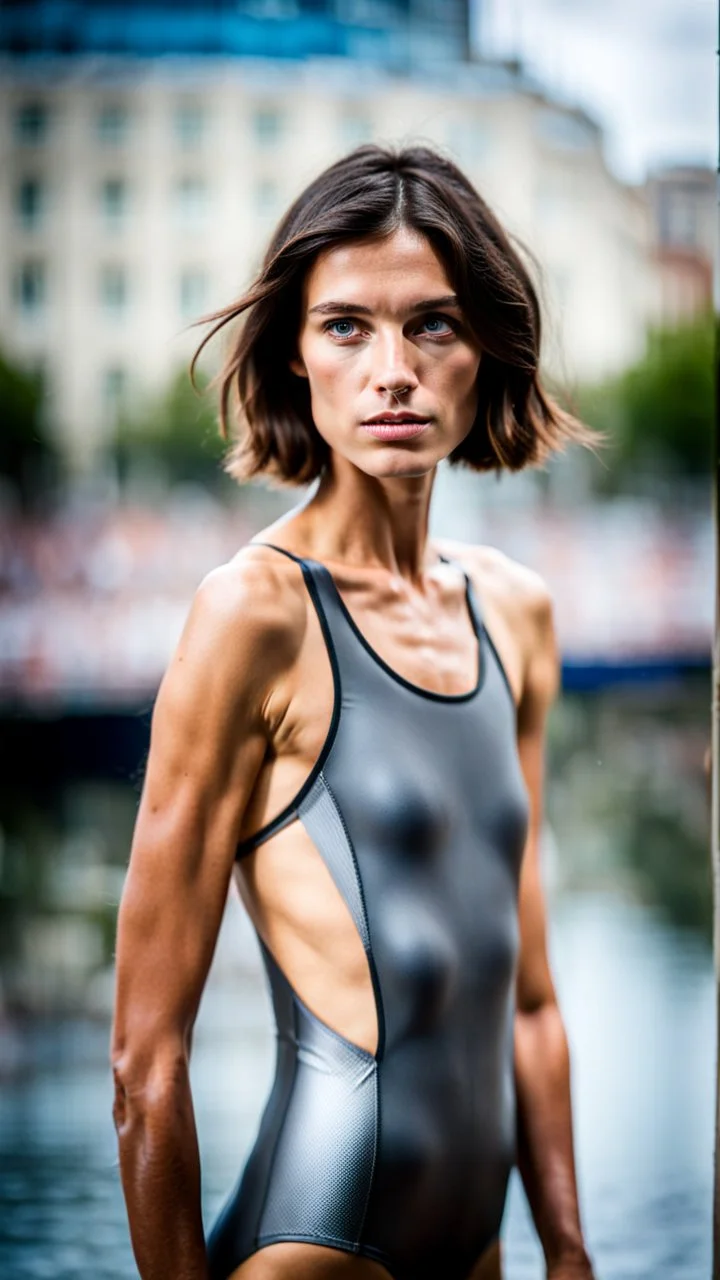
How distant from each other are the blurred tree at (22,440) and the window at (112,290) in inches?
99.8

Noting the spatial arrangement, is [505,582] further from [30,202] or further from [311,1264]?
[30,202]

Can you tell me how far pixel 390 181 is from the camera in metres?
1.16

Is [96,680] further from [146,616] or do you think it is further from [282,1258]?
[282,1258]

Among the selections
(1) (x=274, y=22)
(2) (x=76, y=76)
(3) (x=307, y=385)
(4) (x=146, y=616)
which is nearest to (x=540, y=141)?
(1) (x=274, y=22)

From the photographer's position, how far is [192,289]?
73.6 ft

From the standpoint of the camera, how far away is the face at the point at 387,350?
1.13 meters

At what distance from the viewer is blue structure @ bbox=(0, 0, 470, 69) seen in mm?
17688

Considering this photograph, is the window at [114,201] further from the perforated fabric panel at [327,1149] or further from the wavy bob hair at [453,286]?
the perforated fabric panel at [327,1149]

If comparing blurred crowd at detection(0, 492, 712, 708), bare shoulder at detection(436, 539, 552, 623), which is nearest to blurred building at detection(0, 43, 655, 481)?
blurred crowd at detection(0, 492, 712, 708)

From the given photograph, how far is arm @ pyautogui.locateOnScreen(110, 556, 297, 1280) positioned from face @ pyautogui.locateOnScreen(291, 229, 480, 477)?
0.14m

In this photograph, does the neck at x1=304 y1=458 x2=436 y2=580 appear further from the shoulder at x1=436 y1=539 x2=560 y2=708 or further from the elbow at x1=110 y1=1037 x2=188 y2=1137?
the elbow at x1=110 y1=1037 x2=188 y2=1137

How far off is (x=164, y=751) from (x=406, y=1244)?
41 cm

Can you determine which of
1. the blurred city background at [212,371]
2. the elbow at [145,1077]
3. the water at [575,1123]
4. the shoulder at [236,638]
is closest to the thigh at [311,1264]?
the elbow at [145,1077]

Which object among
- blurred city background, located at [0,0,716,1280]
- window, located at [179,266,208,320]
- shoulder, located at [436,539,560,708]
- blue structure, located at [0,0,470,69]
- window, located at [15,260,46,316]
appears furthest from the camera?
window, located at [15,260,46,316]
